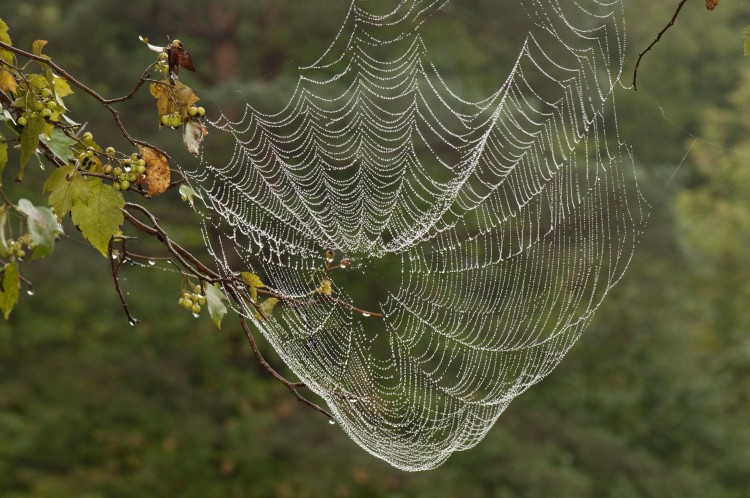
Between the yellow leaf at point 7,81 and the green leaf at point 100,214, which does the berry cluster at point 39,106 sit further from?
the yellow leaf at point 7,81

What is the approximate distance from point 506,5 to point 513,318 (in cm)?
450

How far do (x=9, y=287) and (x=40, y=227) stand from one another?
0.17 metres

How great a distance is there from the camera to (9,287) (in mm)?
1763

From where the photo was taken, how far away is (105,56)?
36.7 feet

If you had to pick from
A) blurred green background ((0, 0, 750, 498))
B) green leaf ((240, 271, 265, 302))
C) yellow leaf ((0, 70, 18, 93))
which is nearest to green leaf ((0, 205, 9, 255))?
green leaf ((240, 271, 265, 302))

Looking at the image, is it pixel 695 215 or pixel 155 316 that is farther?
pixel 695 215

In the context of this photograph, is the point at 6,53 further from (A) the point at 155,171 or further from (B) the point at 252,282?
(B) the point at 252,282

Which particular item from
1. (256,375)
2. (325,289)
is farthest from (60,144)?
(256,375)

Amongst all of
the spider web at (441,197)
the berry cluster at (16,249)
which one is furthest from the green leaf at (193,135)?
the spider web at (441,197)

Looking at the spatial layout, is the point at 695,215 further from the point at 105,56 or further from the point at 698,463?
the point at 105,56

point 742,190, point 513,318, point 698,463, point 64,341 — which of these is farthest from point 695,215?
point 64,341

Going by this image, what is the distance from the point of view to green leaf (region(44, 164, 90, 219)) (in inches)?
77.3

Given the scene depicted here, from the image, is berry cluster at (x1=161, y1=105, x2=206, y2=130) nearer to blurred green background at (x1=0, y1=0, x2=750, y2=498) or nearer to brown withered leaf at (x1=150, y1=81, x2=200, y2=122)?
brown withered leaf at (x1=150, y1=81, x2=200, y2=122)

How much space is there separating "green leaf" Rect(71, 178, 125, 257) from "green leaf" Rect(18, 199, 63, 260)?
0.28 m
